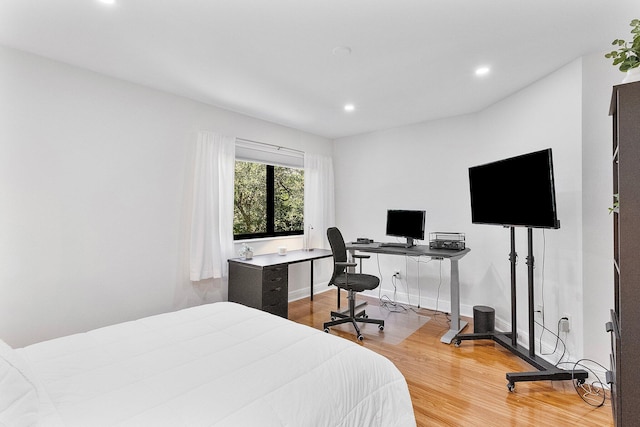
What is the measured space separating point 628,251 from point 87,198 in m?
3.70

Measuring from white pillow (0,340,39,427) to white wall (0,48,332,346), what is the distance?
179 cm

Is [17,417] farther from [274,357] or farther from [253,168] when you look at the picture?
[253,168]

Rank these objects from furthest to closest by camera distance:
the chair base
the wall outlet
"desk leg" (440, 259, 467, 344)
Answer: the chair base < "desk leg" (440, 259, 467, 344) < the wall outlet

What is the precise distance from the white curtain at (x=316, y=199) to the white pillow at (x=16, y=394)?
3734 mm

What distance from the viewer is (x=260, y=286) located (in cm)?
329

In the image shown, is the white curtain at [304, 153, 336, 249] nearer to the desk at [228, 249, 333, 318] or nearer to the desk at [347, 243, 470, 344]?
the desk at [228, 249, 333, 318]

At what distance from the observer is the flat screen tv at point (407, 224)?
374 centimetres

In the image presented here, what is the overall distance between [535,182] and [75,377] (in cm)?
297

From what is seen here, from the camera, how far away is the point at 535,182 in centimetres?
231

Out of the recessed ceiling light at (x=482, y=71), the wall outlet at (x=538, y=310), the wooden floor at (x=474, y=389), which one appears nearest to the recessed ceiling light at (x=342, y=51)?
the recessed ceiling light at (x=482, y=71)

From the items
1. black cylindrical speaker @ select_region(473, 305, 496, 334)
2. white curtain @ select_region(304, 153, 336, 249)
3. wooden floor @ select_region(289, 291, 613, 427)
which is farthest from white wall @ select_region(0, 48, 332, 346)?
black cylindrical speaker @ select_region(473, 305, 496, 334)

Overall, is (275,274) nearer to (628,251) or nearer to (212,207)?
(212,207)

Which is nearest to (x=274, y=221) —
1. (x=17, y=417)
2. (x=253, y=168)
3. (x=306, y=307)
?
(x=253, y=168)

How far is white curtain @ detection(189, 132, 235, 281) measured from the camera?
335cm
